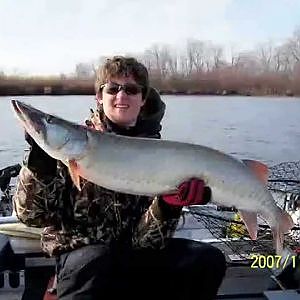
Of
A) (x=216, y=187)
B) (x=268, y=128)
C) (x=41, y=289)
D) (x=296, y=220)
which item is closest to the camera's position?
(x=216, y=187)

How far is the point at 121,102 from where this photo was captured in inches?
82.7

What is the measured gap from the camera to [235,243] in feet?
10.9

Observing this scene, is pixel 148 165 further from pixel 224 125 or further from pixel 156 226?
pixel 224 125

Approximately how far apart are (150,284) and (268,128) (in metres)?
19.2

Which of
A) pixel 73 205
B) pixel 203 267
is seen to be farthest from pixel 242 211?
pixel 73 205

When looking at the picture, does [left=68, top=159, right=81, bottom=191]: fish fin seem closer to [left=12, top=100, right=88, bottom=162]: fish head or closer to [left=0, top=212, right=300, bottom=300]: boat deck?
[left=12, top=100, right=88, bottom=162]: fish head

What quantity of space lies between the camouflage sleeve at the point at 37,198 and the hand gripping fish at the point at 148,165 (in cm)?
14

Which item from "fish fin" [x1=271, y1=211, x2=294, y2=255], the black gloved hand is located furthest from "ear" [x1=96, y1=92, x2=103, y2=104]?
"fish fin" [x1=271, y1=211, x2=294, y2=255]

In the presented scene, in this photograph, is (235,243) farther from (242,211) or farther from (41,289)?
(242,211)

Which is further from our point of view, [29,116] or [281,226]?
[281,226]

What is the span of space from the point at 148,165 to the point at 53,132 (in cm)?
34

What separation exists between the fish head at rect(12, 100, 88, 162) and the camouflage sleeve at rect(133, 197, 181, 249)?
1.45 ft

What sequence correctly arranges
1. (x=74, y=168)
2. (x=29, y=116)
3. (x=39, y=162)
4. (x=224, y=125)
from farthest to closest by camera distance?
(x=224, y=125), (x=39, y=162), (x=74, y=168), (x=29, y=116)

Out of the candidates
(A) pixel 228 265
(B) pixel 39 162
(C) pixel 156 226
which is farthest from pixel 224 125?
(B) pixel 39 162
